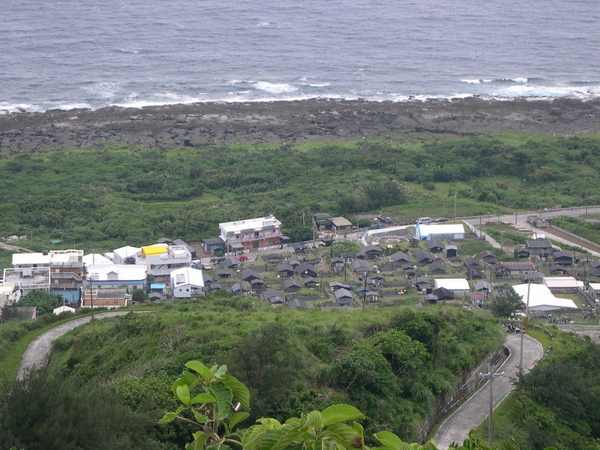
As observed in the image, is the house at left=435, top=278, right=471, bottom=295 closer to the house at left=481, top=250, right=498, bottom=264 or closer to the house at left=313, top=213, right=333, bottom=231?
the house at left=481, top=250, right=498, bottom=264

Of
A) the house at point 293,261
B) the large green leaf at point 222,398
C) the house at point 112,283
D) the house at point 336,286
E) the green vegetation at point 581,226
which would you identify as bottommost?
the green vegetation at point 581,226

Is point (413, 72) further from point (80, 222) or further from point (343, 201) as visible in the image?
point (80, 222)

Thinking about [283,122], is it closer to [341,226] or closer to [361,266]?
[341,226]

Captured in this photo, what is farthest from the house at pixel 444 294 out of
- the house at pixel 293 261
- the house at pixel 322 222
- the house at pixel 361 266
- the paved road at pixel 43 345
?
the paved road at pixel 43 345

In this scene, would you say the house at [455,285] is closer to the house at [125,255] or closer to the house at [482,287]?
the house at [482,287]

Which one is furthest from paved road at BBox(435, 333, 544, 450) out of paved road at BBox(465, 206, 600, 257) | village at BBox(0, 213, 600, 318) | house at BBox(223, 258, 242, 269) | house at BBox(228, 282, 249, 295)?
paved road at BBox(465, 206, 600, 257)

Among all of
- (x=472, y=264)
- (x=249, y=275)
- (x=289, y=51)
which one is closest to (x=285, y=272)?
(x=249, y=275)

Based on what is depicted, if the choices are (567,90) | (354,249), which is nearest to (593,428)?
(354,249)
